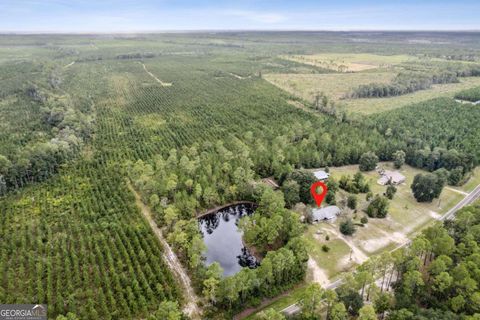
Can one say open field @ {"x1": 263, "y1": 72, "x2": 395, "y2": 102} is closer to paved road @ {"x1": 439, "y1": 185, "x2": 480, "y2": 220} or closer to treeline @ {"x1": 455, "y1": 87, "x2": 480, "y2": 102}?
treeline @ {"x1": 455, "y1": 87, "x2": 480, "y2": 102}

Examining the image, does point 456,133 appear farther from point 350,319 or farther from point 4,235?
point 4,235

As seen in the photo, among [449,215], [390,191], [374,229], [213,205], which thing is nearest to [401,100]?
[390,191]

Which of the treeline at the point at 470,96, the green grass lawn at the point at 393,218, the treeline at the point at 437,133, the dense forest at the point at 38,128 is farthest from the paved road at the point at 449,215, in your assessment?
the treeline at the point at 470,96

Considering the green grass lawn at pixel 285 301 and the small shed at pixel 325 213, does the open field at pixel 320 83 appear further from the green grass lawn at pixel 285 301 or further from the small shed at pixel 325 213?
the green grass lawn at pixel 285 301

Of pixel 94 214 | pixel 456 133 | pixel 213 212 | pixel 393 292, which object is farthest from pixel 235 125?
pixel 393 292

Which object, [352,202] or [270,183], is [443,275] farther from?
[270,183]

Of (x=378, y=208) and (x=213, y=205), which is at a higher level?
(x=378, y=208)
